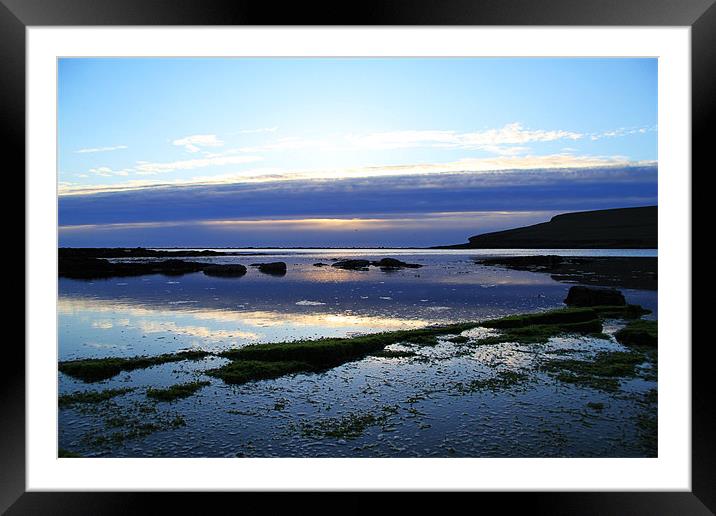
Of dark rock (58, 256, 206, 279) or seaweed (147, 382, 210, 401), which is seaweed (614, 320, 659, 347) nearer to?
seaweed (147, 382, 210, 401)

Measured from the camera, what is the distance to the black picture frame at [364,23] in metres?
1.96

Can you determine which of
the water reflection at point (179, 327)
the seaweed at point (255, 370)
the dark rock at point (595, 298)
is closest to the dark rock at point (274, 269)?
the water reflection at point (179, 327)

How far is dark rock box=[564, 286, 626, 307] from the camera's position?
50.5 ft

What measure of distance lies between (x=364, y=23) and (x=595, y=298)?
17447mm

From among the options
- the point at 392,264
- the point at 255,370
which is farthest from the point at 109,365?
the point at 392,264

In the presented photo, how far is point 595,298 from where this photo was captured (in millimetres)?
16703

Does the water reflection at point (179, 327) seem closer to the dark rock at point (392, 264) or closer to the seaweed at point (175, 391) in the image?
the seaweed at point (175, 391)

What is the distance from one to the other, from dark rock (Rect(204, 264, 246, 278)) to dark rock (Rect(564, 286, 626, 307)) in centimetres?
2266

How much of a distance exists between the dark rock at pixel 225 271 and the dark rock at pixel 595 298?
892 inches

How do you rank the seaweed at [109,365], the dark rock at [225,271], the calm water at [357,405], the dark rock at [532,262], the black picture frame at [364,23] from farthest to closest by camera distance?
the dark rock at [532,262] < the dark rock at [225,271] < the seaweed at [109,365] < the calm water at [357,405] < the black picture frame at [364,23]

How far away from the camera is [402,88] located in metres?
28.2

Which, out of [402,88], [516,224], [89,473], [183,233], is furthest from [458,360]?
[516,224]

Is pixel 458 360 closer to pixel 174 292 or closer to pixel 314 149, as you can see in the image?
pixel 174 292
